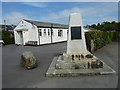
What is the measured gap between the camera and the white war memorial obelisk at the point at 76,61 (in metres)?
5.13

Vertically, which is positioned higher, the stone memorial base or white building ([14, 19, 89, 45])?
white building ([14, 19, 89, 45])

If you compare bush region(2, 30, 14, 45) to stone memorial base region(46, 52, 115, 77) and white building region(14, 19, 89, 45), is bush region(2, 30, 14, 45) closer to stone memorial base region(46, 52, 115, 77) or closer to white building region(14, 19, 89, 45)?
white building region(14, 19, 89, 45)

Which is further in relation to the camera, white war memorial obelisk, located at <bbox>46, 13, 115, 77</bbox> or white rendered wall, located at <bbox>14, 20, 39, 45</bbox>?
white rendered wall, located at <bbox>14, 20, 39, 45</bbox>

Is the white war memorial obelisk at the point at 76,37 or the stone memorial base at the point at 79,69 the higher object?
the white war memorial obelisk at the point at 76,37

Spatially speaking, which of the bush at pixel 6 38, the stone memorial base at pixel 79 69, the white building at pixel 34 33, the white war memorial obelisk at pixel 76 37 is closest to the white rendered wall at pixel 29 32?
the white building at pixel 34 33

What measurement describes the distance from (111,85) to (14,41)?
21643 mm

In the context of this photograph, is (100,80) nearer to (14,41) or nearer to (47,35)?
(47,35)

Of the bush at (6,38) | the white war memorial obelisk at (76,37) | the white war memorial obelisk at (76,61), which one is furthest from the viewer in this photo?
the bush at (6,38)

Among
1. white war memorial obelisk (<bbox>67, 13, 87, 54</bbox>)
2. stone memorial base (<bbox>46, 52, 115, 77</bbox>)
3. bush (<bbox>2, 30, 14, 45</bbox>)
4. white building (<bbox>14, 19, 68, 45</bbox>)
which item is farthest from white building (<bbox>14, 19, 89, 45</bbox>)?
stone memorial base (<bbox>46, 52, 115, 77</bbox>)

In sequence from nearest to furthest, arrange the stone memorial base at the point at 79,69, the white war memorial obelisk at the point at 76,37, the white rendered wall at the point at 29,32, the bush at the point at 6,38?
1. the stone memorial base at the point at 79,69
2. the white war memorial obelisk at the point at 76,37
3. the white rendered wall at the point at 29,32
4. the bush at the point at 6,38

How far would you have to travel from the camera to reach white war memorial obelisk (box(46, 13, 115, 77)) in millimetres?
5133

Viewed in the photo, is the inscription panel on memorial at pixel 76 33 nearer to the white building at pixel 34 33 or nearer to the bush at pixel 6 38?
the white building at pixel 34 33

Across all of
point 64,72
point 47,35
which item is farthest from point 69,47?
point 47,35

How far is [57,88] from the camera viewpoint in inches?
157
